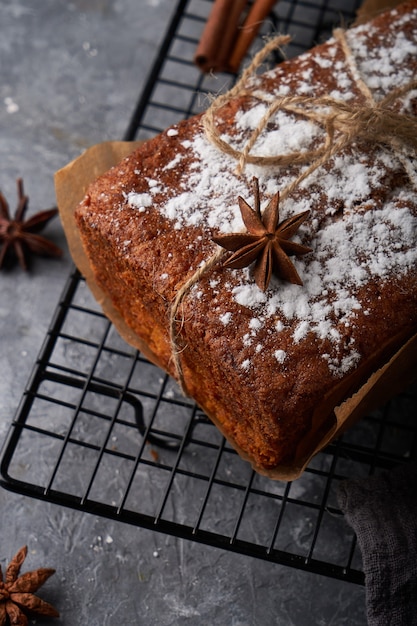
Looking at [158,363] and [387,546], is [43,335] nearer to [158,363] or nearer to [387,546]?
[158,363]

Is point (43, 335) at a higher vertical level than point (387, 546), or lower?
lower

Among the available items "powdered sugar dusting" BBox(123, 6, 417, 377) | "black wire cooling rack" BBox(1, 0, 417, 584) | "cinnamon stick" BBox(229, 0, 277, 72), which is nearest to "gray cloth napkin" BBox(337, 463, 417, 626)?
"black wire cooling rack" BBox(1, 0, 417, 584)

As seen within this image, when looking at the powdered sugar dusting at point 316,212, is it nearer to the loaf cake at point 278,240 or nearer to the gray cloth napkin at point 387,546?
the loaf cake at point 278,240

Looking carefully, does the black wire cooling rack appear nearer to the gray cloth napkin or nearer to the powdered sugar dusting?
the gray cloth napkin

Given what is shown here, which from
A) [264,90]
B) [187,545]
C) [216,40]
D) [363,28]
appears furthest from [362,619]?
[216,40]

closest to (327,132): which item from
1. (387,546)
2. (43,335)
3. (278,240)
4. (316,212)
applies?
(316,212)

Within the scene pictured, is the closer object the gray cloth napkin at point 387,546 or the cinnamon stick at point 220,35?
the gray cloth napkin at point 387,546

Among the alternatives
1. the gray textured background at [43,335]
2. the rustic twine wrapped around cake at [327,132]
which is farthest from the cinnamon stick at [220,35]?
the rustic twine wrapped around cake at [327,132]
